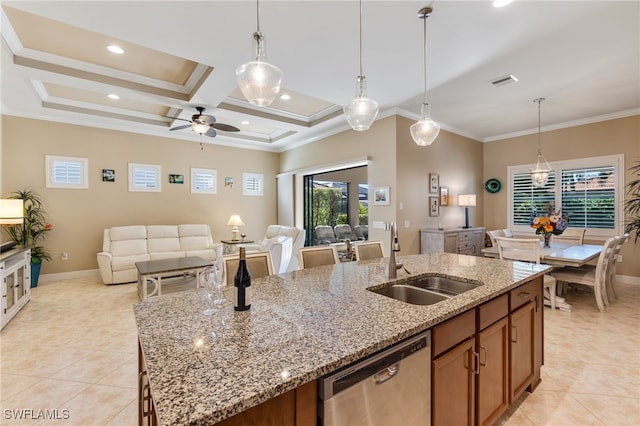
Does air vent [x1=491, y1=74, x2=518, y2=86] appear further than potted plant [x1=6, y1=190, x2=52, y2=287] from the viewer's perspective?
No

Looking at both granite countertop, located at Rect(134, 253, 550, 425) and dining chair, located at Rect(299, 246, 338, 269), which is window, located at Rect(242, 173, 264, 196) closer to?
dining chair, located at Rect(299, 246, 338, 269)

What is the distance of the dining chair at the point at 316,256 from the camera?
2.54 m

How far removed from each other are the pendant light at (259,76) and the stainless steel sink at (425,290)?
147 centimetres

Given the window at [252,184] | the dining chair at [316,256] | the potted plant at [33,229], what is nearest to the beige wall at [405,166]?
the window at [252,184]

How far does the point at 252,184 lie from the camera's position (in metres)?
7.45

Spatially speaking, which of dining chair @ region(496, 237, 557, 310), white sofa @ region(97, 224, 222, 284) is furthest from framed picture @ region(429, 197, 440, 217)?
white sofa @ region(97, 224, 222, 284)

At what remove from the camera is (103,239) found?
5.51 meters

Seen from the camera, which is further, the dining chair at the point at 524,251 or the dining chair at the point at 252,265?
the dining chair at the point at 524,251

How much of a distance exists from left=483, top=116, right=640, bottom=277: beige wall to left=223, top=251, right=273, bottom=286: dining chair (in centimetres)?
612

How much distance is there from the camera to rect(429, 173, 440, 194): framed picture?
525 centimetres

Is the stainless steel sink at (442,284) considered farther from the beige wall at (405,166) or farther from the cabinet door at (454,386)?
the beige wall at (405,166)

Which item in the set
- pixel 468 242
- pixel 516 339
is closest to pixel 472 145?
pixel 468 242

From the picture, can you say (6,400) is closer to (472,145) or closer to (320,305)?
(320,305)

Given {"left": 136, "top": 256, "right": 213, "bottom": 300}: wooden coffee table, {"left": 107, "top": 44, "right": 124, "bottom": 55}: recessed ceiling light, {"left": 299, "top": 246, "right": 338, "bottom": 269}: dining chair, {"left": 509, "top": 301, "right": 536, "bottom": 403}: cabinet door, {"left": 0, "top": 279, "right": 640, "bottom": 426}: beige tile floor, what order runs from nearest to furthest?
{"left": 509, "top": 301, "right": 536, "bottom": 403}: cabinet door
{"left": 0, "top": 279, "right": 640, "bottom": 426}: beige tile floor
{"left": 299, "top": 246, "right": 338, "bottom": 269}: dining chair
{"left": 107, "top": 44, "right": 124, "bottom": 55}: recessed ceiling light
{"left": 136, "top": 256, "right": 213, "bottom": 300}: wooden coffee table
